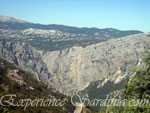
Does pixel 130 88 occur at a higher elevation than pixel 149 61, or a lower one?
lower

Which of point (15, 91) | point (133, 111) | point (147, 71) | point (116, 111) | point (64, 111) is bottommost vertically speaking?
point (64, 111)

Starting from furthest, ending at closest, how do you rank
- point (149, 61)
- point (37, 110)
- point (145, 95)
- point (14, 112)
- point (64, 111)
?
1. point (64, 111)
2. point (37, 110)
3. point (14, 112)
4. point (149, 61)
5. point (145, 95)

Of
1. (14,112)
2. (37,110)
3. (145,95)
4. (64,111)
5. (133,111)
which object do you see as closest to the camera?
(133,111)

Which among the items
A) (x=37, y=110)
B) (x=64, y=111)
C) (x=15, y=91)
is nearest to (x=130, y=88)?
(x=37, y=110)

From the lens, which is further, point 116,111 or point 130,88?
point 130,88

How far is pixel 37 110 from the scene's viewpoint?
5962 centimetres

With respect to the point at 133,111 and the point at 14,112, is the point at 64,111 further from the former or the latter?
the point at 133,111

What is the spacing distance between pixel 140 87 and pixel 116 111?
791cm

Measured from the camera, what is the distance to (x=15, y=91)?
75625 millimetres

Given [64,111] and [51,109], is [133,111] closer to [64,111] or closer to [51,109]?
[51,109]

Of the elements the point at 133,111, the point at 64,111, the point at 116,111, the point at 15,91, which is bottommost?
the point at 64,111

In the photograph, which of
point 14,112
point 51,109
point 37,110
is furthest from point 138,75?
point 51,109

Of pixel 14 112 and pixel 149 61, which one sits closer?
pixel 149 61

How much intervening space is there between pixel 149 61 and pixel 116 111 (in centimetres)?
1171
